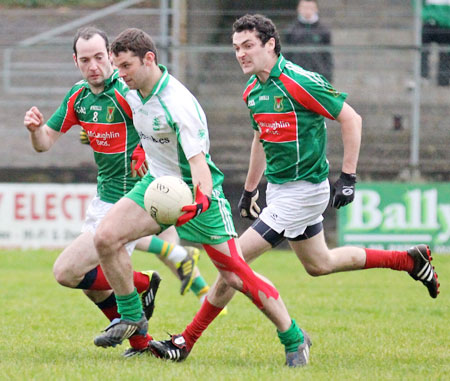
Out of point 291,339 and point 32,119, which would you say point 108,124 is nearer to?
point 32,119

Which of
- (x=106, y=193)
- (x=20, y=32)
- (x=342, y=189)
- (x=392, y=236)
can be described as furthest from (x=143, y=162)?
(x=20, y=32)

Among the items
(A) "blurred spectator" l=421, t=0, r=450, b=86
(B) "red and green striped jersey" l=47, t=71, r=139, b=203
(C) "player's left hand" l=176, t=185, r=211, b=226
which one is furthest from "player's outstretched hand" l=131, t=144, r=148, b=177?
(A) "blurred spectator" l=421, t=0, r=450, b=86

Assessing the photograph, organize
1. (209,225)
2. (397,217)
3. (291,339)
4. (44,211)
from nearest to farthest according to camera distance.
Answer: (209,225)
(291,339)
(397,217)
(44,211)

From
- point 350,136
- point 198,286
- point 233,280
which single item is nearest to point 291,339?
point 233,280

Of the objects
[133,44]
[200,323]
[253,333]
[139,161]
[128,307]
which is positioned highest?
[133,44]

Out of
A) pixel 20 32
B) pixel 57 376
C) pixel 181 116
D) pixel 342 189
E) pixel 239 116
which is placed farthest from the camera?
pixel 20 32

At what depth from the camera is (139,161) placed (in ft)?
19.9

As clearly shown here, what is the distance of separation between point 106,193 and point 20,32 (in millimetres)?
13124

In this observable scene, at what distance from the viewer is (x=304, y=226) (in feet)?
20.4

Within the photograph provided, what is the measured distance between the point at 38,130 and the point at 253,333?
2378 millimetres

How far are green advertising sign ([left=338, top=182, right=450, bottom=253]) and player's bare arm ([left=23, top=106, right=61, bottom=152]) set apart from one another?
→ 7.75 m

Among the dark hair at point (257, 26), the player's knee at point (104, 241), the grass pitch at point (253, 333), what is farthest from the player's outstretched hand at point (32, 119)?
the grass pitch at point (253, 333)

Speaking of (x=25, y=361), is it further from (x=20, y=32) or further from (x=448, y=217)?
(x=20, y=32)

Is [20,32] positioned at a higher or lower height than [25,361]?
higher
